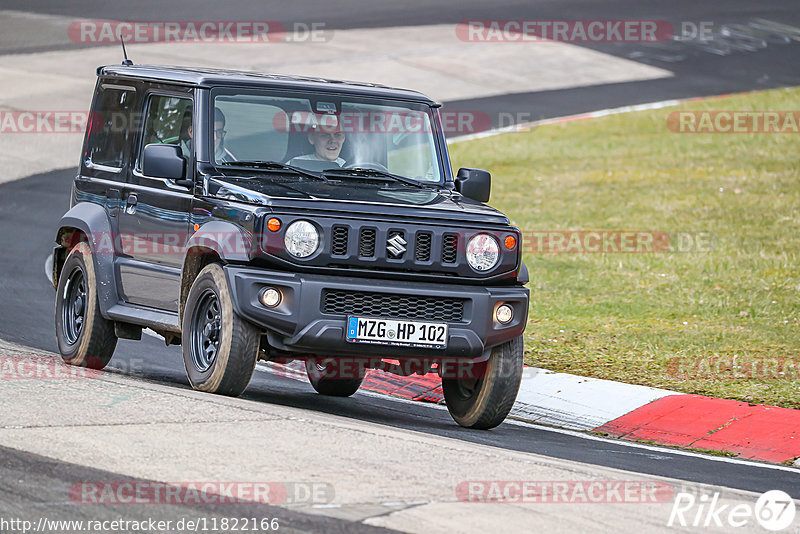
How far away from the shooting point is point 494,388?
8.86 meters

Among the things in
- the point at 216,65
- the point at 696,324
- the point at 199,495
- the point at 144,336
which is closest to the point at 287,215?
the point at 199,495

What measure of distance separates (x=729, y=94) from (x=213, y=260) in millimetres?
22284

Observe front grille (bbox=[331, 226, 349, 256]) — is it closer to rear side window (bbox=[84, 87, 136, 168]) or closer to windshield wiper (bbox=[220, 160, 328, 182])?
windshield wiper (bbox=[220, 160, 328, 182])

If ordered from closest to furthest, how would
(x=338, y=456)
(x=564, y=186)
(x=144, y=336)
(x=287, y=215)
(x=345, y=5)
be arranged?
(x=338, y=456)
(x=287, y=215)
(x=144, y=336)
(x=564, y=186)
(x=345, y=5)

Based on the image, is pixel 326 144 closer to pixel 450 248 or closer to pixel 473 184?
pixel 473 184

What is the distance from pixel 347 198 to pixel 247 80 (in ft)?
4.44

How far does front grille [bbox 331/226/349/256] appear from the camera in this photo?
8.23 metres

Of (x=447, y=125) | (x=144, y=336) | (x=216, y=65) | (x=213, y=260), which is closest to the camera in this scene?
(x=213, y=260)

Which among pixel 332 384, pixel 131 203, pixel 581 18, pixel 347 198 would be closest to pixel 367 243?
pixel 347 198

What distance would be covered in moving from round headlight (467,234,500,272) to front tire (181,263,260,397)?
142 cm

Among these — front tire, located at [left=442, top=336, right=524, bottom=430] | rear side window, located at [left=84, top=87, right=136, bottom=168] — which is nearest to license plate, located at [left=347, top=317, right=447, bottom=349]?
front tire, located at [left=442, top=336, right=524, bottom=430]

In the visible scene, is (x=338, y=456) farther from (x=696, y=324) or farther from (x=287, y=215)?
(x=696, y=324)

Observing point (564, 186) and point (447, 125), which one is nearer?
point (564, 186)

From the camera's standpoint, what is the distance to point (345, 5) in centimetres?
3744
